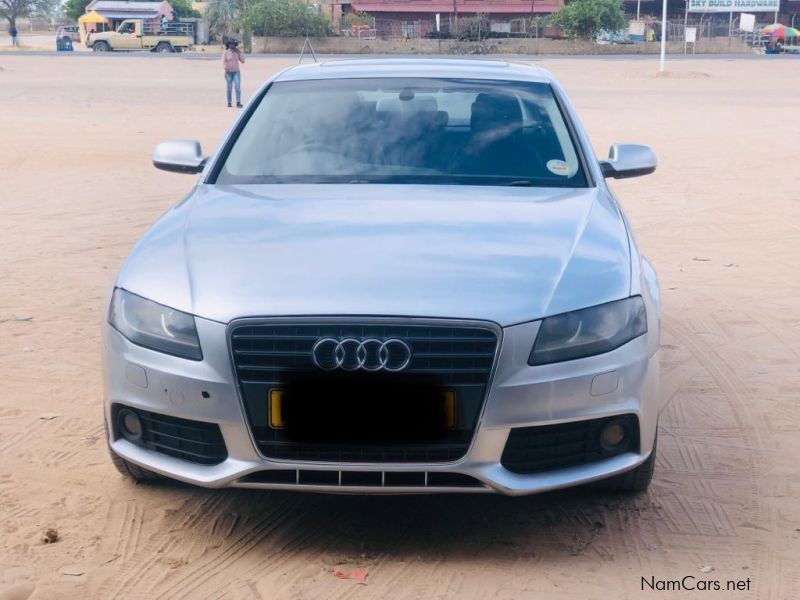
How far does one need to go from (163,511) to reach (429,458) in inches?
43.0

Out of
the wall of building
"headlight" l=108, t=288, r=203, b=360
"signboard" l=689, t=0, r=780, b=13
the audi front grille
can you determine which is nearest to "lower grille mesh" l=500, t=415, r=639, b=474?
the audi front grille

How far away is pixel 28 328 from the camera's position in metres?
6.46

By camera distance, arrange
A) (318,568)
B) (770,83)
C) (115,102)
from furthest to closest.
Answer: (770,83), (115,102), (318,568)

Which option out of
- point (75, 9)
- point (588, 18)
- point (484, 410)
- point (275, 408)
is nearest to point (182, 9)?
point (75, 9)

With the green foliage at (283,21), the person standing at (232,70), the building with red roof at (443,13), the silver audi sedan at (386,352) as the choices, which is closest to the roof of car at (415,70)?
the silver audi sedan at (386,352)

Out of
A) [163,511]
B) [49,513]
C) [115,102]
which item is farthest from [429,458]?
[115,102]

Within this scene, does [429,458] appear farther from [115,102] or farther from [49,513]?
[115,102]

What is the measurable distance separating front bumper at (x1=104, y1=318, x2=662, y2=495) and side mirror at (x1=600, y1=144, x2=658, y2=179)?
1.89 meters

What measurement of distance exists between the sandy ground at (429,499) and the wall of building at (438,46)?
2027 inches

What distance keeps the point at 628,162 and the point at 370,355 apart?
8.07 feet

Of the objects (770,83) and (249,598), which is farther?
(770,83)

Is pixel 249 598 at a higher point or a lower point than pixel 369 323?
lower

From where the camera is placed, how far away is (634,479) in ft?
13.0

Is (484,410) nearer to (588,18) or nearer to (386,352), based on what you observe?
(386,352)
